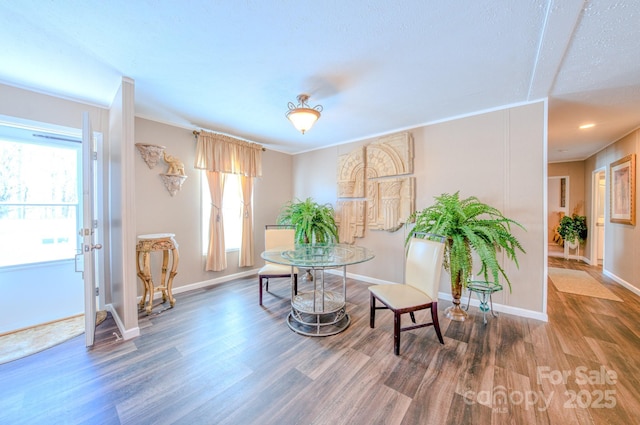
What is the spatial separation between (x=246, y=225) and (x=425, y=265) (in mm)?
2988

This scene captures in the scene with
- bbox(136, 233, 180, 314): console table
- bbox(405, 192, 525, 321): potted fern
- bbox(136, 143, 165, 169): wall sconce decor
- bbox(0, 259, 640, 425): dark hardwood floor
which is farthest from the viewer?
bbox(136, 143, 165, 169): wall sconce decor

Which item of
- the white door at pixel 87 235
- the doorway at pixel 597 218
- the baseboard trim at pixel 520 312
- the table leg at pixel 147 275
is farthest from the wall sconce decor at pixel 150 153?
the doorway at pixel 597 218

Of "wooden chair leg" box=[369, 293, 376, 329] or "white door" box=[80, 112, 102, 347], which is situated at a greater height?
"white door" box=[80, 112, 102, 347]

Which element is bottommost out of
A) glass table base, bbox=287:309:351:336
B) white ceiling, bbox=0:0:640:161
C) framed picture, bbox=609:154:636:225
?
glass table base, bbox=287:309:351:336

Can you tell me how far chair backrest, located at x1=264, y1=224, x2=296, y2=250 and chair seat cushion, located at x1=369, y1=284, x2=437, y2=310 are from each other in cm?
154

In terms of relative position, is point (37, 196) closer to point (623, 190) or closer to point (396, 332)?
point (396, 332)

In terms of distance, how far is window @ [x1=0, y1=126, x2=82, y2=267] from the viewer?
2600 millimetres

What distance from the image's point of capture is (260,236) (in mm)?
4484

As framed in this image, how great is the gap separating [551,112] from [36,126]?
5814 millimetres

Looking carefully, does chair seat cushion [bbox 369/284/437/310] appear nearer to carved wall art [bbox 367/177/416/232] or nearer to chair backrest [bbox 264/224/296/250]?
carved wall art [bbox 367/177/416/232]

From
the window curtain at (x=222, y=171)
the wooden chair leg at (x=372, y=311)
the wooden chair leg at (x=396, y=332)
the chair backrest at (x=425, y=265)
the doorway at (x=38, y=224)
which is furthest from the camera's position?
the window curtain at (x=222, y=171)

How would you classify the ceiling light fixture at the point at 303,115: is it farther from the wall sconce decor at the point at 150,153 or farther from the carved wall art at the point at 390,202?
the wall sconce decor at the point at 150,153

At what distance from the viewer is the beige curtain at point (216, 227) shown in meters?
3.69

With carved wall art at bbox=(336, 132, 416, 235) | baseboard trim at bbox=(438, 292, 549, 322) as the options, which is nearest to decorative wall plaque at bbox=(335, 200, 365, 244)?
carved wall art at bbox=(336, 132, 416, 235)
